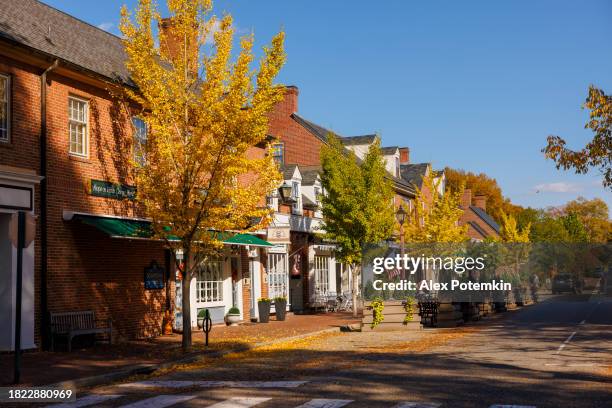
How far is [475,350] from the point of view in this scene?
1616cm

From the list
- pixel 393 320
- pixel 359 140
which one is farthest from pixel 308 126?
pixel 393 320

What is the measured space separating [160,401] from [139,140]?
1155 centimetres

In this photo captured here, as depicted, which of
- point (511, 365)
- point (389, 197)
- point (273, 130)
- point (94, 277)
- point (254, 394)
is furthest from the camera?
point (273, 130)

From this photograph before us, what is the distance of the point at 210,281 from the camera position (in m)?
25.2

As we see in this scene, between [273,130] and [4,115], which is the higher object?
[273,130]

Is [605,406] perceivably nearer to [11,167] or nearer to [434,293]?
[11,167]

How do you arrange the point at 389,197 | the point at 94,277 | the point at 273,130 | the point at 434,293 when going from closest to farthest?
1. the point at 94,277
2. the point at 434,293
3. the point at 389,197
4. the point at 273,130

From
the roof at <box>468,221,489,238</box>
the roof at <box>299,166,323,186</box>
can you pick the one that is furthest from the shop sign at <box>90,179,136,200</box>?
the roof at <box>468,221,489,238</box>

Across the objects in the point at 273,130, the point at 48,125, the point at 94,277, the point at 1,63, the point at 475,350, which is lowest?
the point at 475,350

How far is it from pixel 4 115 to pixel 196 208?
475 cm

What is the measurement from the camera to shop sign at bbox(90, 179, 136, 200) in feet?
62.4

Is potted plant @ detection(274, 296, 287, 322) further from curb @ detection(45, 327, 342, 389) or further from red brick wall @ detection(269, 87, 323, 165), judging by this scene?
red brick wall @ detection(269, 87, 323, 165)

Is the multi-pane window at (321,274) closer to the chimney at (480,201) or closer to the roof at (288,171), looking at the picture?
the roof at (288,171)

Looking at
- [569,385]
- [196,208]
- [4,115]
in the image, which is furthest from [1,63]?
[569,385]
